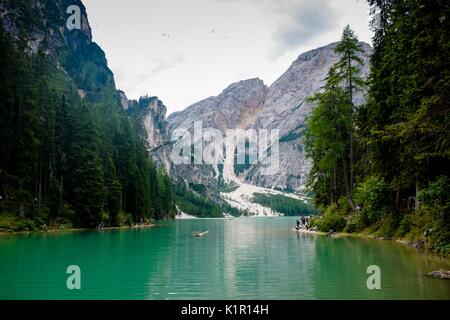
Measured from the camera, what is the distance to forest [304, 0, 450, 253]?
1756 centimetres

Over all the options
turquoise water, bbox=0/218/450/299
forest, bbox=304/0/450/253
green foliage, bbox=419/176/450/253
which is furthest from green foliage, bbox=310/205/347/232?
green foliage, bbox=419/176/450/253

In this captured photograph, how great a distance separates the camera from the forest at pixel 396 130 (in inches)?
691

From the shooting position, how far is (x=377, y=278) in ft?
54.2

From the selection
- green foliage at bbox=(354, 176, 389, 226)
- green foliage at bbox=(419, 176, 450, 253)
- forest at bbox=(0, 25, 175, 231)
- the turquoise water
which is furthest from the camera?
forest at bbox=(0, 25, 175, 231)

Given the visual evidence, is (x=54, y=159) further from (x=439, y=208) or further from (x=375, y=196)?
(x=439, y=208)

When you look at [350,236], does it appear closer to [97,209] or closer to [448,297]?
[448,297]

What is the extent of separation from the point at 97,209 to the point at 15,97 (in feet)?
62.1

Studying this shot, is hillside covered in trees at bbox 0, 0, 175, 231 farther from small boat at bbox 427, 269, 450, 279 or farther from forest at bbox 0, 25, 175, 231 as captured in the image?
small boat at bbox 427, 269, 450, 279

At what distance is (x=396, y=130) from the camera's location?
18.9 m

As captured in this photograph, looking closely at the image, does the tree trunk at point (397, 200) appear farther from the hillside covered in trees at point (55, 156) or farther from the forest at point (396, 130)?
the hillside covered in trees at point (55, 156)

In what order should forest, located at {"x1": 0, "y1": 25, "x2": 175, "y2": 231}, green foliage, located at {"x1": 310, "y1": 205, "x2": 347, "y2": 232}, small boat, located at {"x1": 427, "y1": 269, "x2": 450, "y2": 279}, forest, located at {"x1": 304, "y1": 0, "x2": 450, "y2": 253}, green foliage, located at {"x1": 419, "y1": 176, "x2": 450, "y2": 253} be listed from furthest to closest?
forest, located at {"x1": 0, "y1": 25, "x2": 175, "y2": 231} → green foliage, located at {"x1": 310, "y1": 205, "x2": 347, "y2": 232} → green foliage, located at {"x1": 419, "y1": 176, "x2": 450, "y2": 253} → forest, located at {"x1": 304, "y1": 0, "x2": 450, "y2": 253} → small boat, located at {"x1": 427, "y1": 269, "x2": 450, "y2": 279}

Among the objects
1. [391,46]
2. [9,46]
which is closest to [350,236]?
[391,46]

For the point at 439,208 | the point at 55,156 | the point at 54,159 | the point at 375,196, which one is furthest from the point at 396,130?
the point at 55,156

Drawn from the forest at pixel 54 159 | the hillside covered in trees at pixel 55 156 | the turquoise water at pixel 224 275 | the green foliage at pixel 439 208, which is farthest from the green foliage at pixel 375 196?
the hillside covered in trees at pixel 55 156
